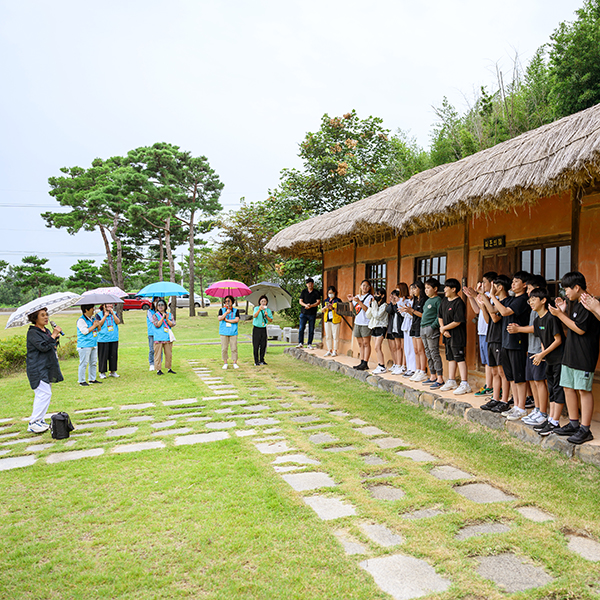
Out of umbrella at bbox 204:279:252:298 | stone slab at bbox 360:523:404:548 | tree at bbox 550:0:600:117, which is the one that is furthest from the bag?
tree at bbox 550:0:600:117

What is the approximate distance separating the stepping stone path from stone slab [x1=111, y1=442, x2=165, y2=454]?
11 millimetres

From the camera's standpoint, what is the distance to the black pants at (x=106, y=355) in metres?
8.62

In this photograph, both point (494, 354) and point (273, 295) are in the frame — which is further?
point (273, 295)

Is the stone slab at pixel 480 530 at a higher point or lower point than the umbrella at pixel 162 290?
lower

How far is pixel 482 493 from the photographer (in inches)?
137

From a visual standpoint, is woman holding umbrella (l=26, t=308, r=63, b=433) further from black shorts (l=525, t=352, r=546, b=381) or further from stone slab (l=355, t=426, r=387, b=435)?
black shorts (l=525, t=352, r=546, b=381)

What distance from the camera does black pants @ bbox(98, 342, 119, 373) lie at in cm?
862

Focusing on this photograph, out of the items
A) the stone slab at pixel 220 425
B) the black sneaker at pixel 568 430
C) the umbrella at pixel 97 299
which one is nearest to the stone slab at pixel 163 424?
the stone slab at pixel 220 425

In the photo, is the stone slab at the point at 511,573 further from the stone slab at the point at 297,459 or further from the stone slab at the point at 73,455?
the stone slab at the point at 73,455

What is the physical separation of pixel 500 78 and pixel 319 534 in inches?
676

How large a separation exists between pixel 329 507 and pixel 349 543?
50 centimetres

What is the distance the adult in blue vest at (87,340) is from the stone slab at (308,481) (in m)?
5.49

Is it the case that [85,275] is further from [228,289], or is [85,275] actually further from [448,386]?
[448,386]

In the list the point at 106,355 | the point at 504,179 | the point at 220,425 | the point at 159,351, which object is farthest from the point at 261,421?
the point at 106,355
